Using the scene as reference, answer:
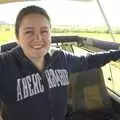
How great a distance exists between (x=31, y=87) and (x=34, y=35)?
0.32m

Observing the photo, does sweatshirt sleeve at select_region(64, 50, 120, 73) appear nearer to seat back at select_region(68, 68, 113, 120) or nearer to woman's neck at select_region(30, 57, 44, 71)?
woman's neck at select_region(30, 57, 44, 71)

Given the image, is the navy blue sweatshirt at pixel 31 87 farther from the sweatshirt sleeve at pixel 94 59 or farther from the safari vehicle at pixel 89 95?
the safari vehicle at pixel 89 95

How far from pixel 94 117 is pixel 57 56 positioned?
1449 millimetres

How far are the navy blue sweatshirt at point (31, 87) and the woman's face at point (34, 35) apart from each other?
0.23 ft

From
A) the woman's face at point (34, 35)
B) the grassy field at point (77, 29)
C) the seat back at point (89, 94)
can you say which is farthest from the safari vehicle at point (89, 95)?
the woman's face at point (34, 35)

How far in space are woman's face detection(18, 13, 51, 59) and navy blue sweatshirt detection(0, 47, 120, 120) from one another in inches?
2.7

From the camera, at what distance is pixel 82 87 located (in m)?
4.07

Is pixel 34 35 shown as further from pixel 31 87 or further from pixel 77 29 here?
pixel 77 29

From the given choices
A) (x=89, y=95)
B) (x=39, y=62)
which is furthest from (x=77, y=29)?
(x=39, y=62)

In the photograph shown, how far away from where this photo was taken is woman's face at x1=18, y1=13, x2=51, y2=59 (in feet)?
8.13

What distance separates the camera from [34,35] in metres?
2.50

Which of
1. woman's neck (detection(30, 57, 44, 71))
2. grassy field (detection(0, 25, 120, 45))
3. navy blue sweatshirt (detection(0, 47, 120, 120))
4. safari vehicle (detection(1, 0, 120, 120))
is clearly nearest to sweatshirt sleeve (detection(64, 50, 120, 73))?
navy blue sweatshirt (detection(0, 47, 120, 120))

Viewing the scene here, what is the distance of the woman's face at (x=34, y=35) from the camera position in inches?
97.6

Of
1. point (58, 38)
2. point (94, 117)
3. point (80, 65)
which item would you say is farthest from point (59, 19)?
point (80, 65)
